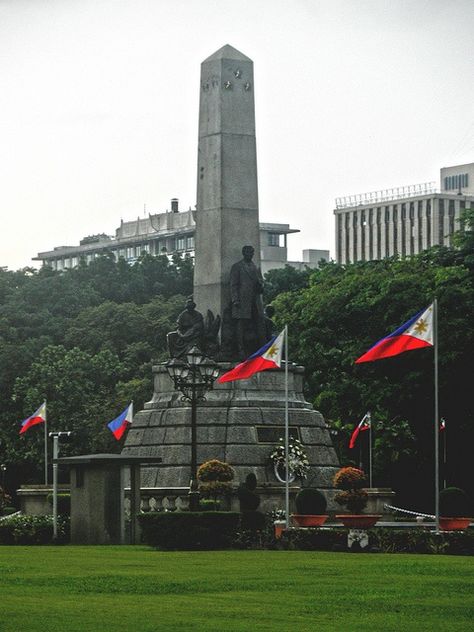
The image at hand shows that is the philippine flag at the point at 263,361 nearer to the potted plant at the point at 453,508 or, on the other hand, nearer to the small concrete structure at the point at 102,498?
the small concrete structure at the point at 102,498

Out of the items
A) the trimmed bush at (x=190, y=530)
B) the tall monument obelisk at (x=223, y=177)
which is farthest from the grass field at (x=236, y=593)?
the tall monument obelisk at (x=223, y=177)

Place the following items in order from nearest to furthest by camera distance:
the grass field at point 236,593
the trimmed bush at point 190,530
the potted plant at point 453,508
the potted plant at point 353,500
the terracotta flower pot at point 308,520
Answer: the grass field at point 236,593
the trimmed bush at point 190,530
the potted plant at point 353,500
the potted plant at point 453,508
the terracotta flower pot at point 308,520

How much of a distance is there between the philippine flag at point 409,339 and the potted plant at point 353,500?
282cm

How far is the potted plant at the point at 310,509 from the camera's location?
40062 mm

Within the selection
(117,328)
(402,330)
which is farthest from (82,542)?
(117,328)

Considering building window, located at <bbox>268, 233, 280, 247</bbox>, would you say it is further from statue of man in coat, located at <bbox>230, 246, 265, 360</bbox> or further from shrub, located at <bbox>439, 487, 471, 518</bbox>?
shrub, located at <bbox>439, 487, 471, 518</bbox>

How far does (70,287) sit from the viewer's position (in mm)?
91438

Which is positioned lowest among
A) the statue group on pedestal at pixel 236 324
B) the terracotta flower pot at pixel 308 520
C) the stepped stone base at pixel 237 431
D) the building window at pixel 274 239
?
the terracotta flower pot at pixel 308 520

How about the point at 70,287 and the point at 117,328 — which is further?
the point at 70,287

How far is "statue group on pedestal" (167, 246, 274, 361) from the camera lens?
48.4m

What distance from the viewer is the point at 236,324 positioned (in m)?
48.7

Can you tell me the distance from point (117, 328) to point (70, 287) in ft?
27.9

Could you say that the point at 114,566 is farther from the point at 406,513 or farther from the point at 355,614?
the point at 406,513

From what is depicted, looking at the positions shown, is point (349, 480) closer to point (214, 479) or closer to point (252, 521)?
point (252, 521)
